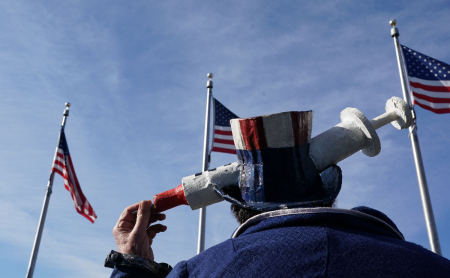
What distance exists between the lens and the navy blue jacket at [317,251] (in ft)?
4.86

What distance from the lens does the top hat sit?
1.93m

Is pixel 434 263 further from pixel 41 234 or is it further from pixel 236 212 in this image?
pixel 41 234

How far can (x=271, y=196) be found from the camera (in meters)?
1.94

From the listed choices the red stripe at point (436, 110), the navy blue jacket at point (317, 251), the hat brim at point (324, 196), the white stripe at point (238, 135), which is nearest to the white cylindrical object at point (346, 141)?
the hat brim at point (324, 196)

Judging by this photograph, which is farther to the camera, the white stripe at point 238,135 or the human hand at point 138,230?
the human hand at point 138,230

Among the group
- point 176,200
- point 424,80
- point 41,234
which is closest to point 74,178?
point 41,234

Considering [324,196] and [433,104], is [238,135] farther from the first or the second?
[433,104]

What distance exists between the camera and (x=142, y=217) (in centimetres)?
232

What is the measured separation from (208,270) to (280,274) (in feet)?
0.95

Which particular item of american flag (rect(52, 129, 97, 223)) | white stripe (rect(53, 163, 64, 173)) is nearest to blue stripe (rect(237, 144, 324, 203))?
american flag (rect(52, 129, 97, 223))

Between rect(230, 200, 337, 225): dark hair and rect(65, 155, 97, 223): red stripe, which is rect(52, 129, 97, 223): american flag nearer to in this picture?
rect(65, 155, 97, 223): red stripe

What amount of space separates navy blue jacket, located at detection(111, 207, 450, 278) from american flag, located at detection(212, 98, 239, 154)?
789cm

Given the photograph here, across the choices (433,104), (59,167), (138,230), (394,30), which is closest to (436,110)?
(433,104)

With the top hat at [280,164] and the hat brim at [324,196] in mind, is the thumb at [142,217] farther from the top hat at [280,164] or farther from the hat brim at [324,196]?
the top hat at [280,164]
